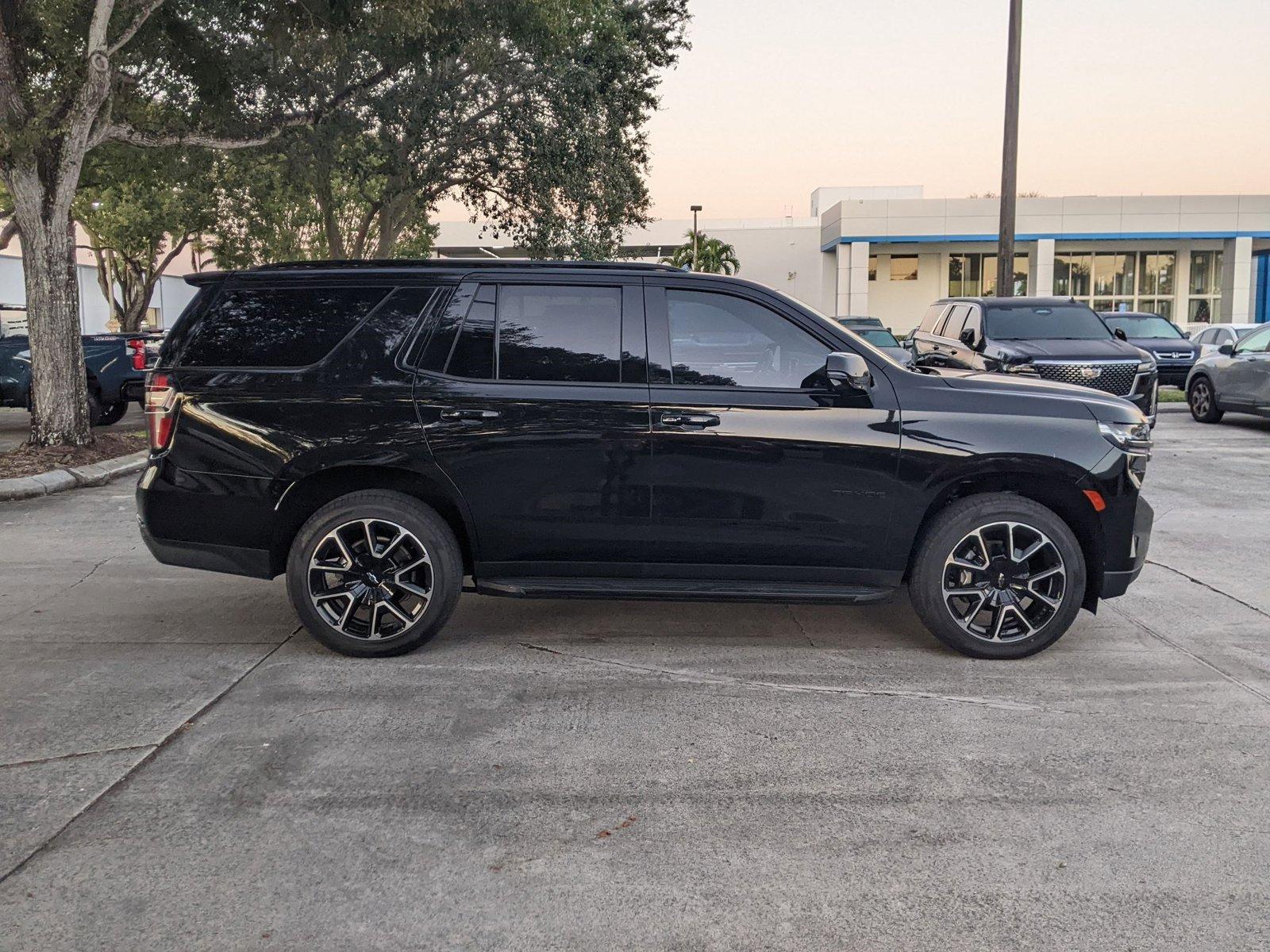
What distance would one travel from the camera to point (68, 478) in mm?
11891

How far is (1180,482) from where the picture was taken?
38.3ft

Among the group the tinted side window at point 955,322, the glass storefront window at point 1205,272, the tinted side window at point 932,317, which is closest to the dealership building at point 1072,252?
the glass storefront window at point 1205,272

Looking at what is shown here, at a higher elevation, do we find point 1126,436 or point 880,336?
point 880,336

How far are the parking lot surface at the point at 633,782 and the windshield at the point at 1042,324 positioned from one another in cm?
959

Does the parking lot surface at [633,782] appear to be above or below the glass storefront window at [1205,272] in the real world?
below

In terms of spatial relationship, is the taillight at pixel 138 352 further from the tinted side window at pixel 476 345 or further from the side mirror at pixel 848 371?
the side mirror at pixel 848 371

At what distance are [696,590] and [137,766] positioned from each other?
2.53m

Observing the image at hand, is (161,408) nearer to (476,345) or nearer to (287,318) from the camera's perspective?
(287,318)

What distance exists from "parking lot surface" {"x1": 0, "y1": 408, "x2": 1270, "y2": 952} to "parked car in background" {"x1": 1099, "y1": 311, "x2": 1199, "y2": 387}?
17436 mm

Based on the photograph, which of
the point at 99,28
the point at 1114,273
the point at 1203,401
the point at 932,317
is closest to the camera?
the point at 99,28

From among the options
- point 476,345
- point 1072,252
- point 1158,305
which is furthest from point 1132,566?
point 1158,305

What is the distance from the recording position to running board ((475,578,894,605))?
5633 mm

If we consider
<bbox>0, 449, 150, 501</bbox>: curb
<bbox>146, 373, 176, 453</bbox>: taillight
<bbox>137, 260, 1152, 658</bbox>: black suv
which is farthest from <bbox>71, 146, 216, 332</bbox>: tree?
<bbox>137, 260, 1152, 658</bbox>: black suv

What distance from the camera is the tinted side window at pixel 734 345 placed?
5629 mm
